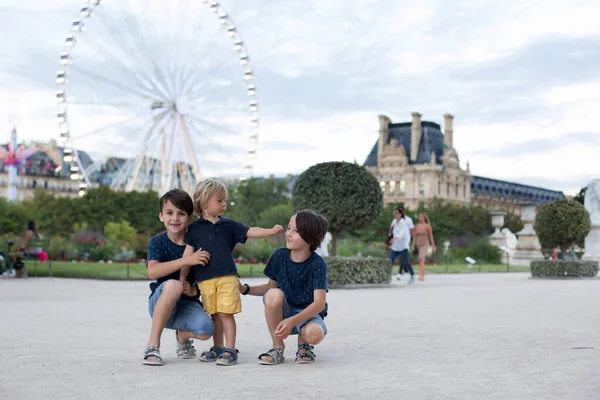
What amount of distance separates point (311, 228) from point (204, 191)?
25.1 inches

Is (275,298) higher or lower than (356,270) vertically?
lower

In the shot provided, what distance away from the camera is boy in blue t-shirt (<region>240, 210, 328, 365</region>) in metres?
4.78

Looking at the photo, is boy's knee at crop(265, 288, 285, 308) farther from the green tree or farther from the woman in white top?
the green tree

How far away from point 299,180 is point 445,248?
2149 centimetres

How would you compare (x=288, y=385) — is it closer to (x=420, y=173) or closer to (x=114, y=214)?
(x=114, y=214)

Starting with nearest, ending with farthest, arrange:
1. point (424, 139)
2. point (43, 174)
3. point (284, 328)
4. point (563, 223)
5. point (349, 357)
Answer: point (284, 328), point (349, 357), point (563, 223), point (424, 139), point (43, 174)

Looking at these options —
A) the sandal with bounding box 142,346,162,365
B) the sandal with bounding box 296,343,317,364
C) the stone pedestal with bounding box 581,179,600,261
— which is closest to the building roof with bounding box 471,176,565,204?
the stone pedestal with bounding box 581,179,600,261

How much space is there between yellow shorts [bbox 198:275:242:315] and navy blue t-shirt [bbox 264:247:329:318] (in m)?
0.22

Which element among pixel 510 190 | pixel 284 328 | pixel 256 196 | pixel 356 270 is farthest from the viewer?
pixel 510 190

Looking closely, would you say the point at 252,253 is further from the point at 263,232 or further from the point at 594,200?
the point at 263,232

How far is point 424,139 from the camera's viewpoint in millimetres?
94750

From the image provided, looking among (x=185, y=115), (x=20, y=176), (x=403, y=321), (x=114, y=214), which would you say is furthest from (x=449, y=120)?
(x=403, y=321)

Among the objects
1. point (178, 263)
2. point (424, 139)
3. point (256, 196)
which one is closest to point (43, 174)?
point (424, 139)

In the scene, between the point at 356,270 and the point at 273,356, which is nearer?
the point at 273,356
